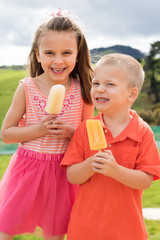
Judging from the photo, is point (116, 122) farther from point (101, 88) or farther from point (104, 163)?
point (104, 163)

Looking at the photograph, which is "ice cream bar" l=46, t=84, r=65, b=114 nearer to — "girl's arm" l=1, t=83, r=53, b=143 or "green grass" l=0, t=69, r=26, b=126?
"girl's arm" l=1, t=83, r=53, b=143

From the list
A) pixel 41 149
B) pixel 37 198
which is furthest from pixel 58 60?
pixel 37 198

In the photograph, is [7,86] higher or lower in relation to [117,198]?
lower

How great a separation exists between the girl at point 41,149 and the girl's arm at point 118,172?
0.61 m

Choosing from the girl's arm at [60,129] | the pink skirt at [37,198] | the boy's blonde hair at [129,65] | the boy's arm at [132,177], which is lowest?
the pink skirt at [37,198]

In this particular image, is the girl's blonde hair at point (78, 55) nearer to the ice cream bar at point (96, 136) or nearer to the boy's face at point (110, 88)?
the boy's face at point (110, 88)

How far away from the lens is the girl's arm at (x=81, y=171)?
2584mm

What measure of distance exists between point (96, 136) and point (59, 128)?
0.52 meters

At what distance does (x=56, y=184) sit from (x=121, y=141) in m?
0.75

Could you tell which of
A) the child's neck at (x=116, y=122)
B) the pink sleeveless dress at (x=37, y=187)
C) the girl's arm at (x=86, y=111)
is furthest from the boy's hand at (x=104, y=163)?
the girl's arm at (x=86, y=111)

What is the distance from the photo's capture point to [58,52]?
9.77 ft

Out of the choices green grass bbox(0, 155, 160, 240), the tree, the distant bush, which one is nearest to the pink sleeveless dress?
green grass bbox(0, 155, 160, 240)

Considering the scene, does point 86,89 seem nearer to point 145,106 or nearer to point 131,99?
point 131,99

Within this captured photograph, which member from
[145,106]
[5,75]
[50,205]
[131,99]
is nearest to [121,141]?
[131,99]
